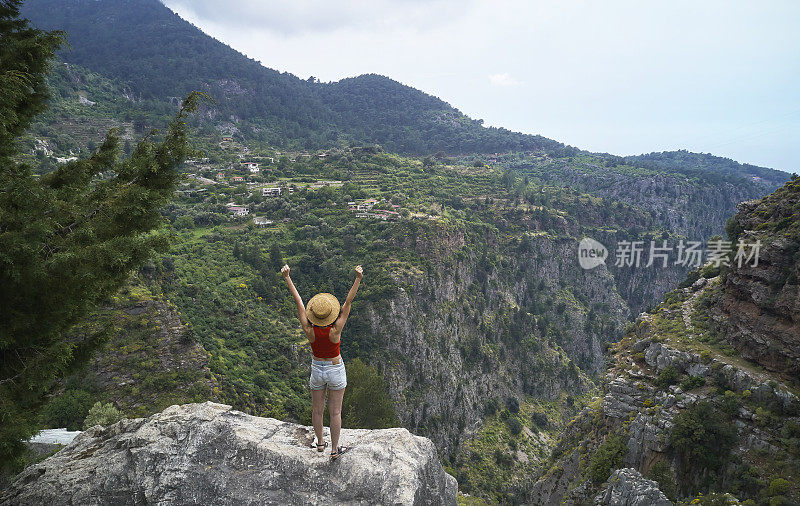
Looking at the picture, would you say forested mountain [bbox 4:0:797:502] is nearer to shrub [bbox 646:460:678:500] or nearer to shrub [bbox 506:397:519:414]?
shrub [bbox 506:397:519:414]

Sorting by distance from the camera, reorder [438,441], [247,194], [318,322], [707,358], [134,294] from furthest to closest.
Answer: [247,194]
[438,441]
[134,294]
[707,358]
[318,322]

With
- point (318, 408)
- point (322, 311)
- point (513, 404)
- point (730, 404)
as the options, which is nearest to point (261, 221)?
point (513, 404)

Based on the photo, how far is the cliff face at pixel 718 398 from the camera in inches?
732

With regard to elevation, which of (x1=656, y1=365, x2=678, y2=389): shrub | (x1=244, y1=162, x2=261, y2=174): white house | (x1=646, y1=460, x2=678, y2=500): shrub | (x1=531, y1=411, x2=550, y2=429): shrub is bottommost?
(x1=531, y1=411, x2=550, y2=429): shrub

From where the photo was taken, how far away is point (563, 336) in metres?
73.8

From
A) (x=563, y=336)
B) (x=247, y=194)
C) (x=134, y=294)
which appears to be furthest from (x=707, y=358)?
(x=247, y=194)

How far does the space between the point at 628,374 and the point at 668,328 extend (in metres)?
4.61

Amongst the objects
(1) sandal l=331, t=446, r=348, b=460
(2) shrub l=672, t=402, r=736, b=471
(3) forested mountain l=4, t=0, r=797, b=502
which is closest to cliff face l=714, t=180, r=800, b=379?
(3) forested mountain l=4, t=0, r=797, b=502

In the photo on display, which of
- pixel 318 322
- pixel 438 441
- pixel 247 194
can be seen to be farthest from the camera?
pixel 247 194

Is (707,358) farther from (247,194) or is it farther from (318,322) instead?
(247,194)

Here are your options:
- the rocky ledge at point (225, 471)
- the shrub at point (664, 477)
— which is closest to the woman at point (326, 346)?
the rocky ledge at point (225, 471)

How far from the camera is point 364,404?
27422 mm

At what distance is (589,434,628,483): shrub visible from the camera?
22391 millimetres

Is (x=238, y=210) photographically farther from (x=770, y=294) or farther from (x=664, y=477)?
(x=770, y=294)
